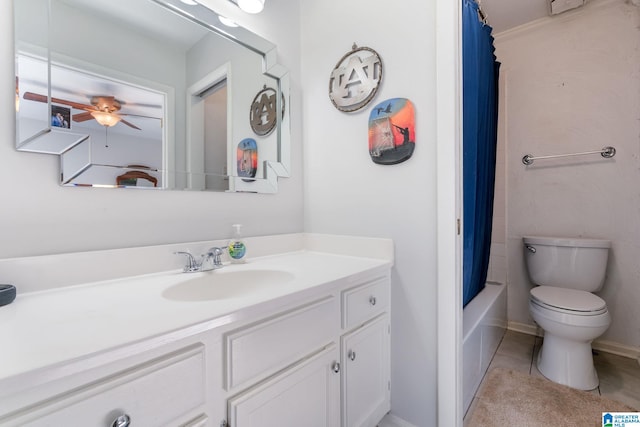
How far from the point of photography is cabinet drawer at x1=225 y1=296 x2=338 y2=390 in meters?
0.67

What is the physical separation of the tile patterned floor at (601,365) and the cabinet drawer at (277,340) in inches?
38.6

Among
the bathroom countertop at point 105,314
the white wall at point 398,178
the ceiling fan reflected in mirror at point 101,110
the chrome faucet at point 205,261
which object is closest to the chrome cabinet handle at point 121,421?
the bathroom countertop at point 105,314

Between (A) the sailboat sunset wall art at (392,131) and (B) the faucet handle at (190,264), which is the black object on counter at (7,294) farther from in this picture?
(A) the sailboat sunset wall art at (392,131)

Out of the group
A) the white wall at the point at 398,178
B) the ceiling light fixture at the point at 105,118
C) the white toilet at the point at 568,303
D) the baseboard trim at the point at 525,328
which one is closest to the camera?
the ceiling light fixture at the point at 105,118

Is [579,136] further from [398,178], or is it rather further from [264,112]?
[264,112]

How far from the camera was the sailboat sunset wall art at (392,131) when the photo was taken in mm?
1210

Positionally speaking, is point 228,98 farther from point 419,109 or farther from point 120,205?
point 419,109

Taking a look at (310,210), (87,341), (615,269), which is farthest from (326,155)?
(615,269)

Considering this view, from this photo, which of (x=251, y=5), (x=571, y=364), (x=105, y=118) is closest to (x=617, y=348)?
(x=571, y=364)

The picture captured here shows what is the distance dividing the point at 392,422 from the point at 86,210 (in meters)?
1.47

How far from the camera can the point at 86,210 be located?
91 cm

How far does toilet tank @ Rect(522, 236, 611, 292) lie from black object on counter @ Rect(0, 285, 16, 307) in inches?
105

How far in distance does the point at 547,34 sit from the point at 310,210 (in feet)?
7.41

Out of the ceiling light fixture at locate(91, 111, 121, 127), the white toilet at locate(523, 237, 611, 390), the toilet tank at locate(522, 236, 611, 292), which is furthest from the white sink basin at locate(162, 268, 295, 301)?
the toilet tank at locate(522, 236, 611, 292)
